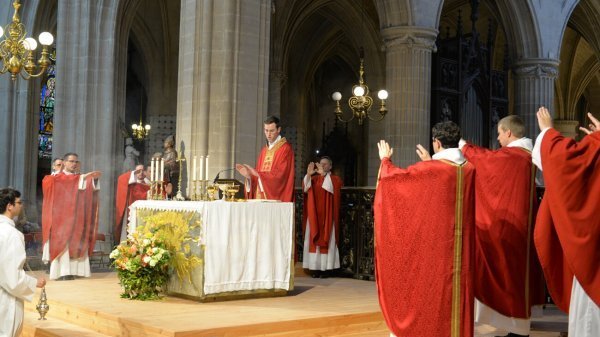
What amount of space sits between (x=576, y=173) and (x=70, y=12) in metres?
12.1

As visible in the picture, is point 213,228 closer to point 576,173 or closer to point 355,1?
point 576,173

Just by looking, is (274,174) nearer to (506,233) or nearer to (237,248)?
(237,248)

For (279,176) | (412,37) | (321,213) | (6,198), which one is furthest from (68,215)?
(412,37)

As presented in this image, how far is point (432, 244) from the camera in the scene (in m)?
5.44

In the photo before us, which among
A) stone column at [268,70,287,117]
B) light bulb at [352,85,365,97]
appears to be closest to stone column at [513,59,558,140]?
light bulb at [352,85,365,97]

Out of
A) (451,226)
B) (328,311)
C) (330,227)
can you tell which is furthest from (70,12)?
(451,226)

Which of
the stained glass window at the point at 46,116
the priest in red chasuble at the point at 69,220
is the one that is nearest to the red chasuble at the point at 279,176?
the priest in red chasuble at the point at 69,220

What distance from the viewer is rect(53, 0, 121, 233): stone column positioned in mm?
14250

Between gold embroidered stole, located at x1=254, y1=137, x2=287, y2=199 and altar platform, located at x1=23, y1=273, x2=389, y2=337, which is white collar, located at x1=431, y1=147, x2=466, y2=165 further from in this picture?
gold embroidered stole, located at x1=254, y1=137, x2=287, y2=199

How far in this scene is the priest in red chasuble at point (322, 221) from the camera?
10008 mm

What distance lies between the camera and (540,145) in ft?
15.6

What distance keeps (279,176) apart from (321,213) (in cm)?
192

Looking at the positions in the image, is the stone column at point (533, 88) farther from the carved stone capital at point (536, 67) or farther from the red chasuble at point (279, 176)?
the red chasuble at point (279, 176)

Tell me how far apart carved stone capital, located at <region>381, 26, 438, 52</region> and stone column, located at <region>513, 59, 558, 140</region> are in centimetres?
359
